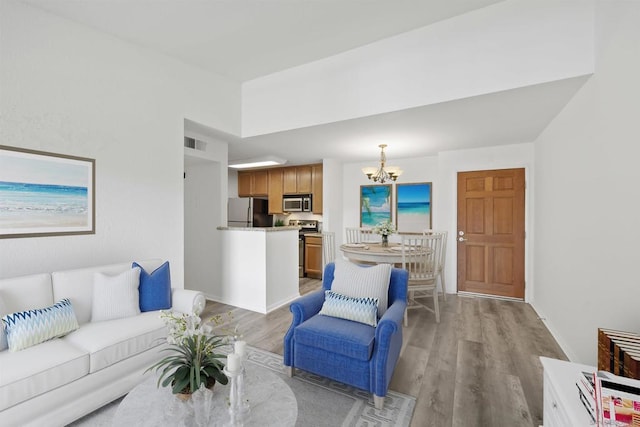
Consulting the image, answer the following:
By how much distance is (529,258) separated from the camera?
3969 millimetres

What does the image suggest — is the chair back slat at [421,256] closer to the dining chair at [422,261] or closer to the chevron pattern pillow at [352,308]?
the dining chair at [422,261]

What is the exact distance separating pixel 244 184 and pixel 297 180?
4.89 ft

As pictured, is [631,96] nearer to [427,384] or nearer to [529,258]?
[427,384]

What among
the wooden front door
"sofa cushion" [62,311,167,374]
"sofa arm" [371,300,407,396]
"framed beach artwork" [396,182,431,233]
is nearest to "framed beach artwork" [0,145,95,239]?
"sofa cushion" [62,311,167,374]

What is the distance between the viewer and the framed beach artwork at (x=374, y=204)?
5289 mm

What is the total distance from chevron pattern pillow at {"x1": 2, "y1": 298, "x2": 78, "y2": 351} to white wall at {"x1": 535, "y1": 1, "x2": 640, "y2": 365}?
357 cm

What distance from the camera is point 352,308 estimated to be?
6.95 feet

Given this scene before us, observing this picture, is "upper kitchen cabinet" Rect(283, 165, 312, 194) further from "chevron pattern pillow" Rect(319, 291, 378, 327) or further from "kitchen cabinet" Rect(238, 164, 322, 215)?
"chevron pattern pillow" Rect(319, 291, 378, 327)

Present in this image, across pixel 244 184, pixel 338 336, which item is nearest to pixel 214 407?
pixel 338 336

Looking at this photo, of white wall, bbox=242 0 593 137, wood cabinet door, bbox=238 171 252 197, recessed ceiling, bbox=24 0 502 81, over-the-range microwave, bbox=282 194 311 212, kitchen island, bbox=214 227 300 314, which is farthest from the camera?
wood cabinet door, bbox=238 171 252 197

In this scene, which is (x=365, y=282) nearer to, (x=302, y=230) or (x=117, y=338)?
(x=117, y=338)

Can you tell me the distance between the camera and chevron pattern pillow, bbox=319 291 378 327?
206 cm

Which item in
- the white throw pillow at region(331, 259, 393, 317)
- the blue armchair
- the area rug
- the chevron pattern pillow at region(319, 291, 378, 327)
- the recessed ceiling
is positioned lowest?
the area rug

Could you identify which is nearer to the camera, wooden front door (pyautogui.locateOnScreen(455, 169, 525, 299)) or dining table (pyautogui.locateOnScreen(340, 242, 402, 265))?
dining table (pyautogui.locateOnScreen(340, 242, 402, 265))
